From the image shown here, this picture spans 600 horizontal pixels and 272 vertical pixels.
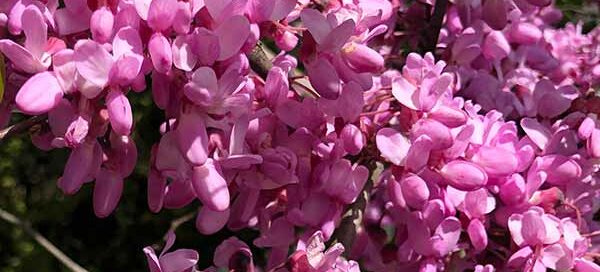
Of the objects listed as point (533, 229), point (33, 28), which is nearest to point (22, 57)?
point (33, 28)

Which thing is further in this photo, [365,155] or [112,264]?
[112,264]

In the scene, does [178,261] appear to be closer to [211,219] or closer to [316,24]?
[211,219]

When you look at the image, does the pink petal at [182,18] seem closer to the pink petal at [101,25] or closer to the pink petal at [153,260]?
the pink petal at [101,25]

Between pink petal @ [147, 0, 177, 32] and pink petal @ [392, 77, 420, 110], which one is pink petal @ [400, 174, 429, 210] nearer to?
pink petal @ [392, 77, 420, 110]

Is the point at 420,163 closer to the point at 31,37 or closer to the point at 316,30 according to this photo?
the point at 316,30

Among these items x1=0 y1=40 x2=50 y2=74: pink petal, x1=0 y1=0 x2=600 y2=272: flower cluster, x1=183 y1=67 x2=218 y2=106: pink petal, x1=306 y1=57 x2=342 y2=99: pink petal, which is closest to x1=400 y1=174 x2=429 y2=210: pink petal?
x1=0 y1=0 x2=600 y2=272: flower cluster

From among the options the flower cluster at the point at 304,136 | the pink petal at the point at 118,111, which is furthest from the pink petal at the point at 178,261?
the pink petal at the point at 118,111

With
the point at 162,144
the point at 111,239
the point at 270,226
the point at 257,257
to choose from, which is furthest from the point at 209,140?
the point at 111,239

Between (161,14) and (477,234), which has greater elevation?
(161,14)
